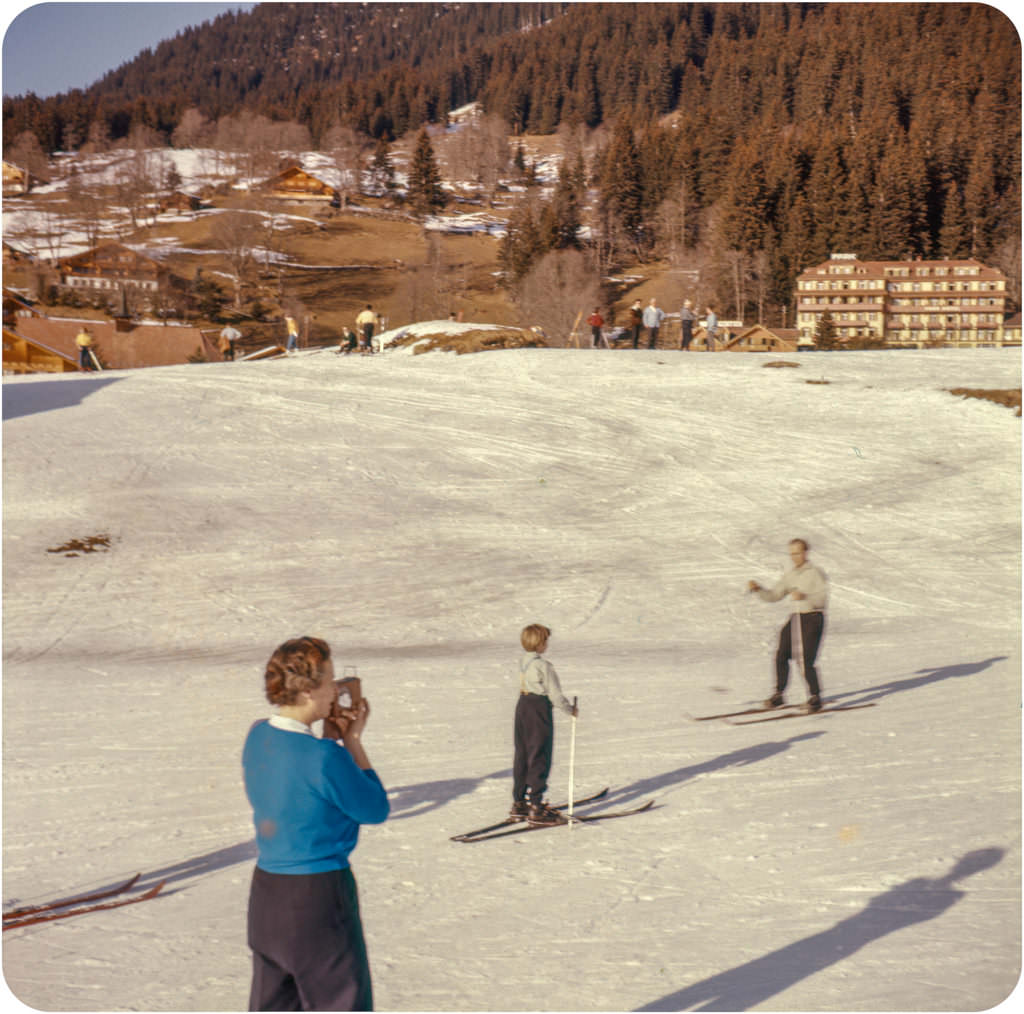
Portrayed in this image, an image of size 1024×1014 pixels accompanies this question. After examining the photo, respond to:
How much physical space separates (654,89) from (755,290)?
111 meters

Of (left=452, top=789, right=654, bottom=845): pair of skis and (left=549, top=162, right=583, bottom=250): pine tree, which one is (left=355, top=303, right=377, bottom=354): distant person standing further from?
(left=549, top=162, right=583, bottom=250): pine tree

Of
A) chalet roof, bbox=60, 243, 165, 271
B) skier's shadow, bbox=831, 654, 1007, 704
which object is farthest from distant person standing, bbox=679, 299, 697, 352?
chalet roof, bbox=60, 243, 165, 271

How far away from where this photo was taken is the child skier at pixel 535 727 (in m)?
7.30

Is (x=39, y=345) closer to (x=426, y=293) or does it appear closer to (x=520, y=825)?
(x=426, y=293)

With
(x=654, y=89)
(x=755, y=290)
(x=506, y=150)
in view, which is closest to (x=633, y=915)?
(x=755, y=290)

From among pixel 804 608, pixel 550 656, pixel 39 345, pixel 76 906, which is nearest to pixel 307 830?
pixel 76 906

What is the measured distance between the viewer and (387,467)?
23172 millimetres

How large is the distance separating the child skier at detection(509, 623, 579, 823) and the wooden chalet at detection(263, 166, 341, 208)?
124 metres

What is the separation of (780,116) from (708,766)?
5398 inches

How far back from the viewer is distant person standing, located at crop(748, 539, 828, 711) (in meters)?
10.6

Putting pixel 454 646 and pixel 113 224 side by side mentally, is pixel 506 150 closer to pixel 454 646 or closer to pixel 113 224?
pixel 113 224

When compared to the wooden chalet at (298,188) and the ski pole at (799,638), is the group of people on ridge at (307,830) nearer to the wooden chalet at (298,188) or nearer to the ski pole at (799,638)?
the ski pole at (799,638)

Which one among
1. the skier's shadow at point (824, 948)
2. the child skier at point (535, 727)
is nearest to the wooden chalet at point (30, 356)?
the child skier at point (535, 727)

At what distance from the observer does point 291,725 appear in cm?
344
